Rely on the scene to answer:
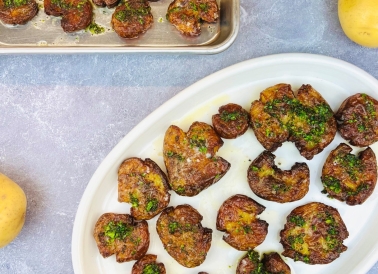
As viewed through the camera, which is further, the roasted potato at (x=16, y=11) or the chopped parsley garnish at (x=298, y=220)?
Result: the roasted potato at (x=16, y=11)

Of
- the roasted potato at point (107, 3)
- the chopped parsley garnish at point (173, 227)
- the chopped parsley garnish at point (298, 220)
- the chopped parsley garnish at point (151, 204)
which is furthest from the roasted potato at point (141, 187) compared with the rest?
the roasted potato at point (107, 3)

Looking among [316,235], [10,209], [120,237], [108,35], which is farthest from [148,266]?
[108,35]

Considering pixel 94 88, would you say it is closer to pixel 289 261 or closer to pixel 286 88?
pixel 286 88

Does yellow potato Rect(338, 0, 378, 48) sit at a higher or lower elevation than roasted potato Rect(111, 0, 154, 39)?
higher

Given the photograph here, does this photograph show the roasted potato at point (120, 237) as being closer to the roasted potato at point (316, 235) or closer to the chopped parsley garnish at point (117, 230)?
the chopped parsley garnish at point (117, 230)

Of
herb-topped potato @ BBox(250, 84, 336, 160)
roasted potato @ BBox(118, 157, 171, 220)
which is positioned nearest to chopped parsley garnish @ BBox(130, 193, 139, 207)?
roasted potato @ BBox(118, 157, 171, 220)

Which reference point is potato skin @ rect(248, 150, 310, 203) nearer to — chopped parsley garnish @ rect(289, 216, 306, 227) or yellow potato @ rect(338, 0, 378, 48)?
chopped parsley garnish @ rect(289, 216, 306, 227)
